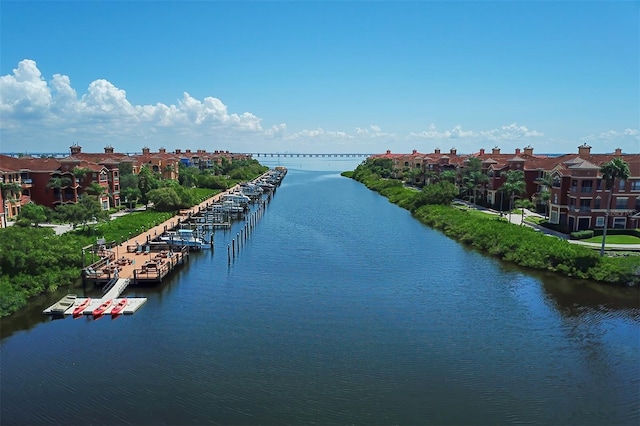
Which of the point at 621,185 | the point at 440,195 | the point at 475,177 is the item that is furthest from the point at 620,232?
the point at 440,195

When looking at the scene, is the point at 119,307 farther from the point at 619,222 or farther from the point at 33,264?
the point at 619,222

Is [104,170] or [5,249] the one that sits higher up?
[104,170]

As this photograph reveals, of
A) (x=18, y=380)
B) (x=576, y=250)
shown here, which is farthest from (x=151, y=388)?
(x=576, y=250)

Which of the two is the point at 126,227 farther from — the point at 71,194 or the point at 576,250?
the point at 576,250

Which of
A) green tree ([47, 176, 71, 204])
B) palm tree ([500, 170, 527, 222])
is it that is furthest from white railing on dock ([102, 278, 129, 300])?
palm tree ([500, 170, 527, 222])

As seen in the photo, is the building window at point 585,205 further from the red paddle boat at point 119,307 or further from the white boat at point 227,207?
the white boat at point 227,207

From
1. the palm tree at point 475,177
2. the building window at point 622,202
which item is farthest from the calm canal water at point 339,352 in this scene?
the palm tree at point 475,177

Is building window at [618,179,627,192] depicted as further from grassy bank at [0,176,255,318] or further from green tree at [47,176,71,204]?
green tree at [47,176,71,204]
